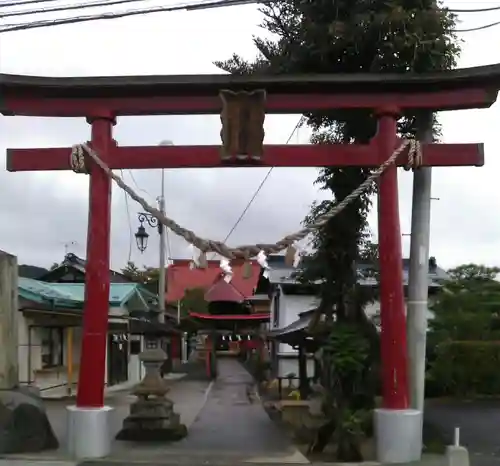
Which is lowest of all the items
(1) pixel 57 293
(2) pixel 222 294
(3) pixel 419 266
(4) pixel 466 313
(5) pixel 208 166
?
(4) pixel 466 313

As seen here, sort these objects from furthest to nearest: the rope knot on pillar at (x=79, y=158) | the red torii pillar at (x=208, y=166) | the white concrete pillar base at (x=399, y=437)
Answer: the rope knot on pillar at (x=79, y=158) → the red torii pillar at (x=208, y=166) → the white concrete pillar base at (x=399, y=437)

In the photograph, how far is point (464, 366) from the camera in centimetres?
2408

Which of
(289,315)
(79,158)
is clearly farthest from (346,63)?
(289,315)

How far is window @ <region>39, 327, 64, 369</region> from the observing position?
→ 25.3 meters

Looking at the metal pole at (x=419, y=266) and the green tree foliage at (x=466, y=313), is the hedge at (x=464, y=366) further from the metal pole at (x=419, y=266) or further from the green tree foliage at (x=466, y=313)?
the metal pole at (x=419, y=266)

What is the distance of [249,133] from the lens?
453 inches

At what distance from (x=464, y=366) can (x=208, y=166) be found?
15.2 m

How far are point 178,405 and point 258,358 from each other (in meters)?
18.3

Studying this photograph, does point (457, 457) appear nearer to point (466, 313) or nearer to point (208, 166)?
point (208, 166)

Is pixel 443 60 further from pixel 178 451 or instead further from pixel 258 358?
pixel 258 358

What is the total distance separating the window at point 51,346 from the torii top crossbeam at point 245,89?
1435cm

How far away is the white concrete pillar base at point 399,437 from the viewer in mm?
10797

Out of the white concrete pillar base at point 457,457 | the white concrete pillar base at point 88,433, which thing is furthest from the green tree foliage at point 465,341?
the white concrete pillar base at point 88,433

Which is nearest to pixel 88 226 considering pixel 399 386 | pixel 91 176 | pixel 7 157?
pixel 91 176
